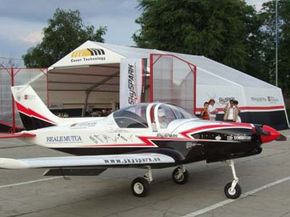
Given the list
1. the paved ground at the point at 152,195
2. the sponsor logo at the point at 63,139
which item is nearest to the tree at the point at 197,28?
the paved ground at the point at 152,195

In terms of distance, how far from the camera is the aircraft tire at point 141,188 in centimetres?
872

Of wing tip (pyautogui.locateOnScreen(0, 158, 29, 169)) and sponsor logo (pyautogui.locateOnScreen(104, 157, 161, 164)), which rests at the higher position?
wing tip (pyautogui.locateOnScreen(0, 158, 29, 169))

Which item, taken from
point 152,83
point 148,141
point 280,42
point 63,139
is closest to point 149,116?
point 148,141

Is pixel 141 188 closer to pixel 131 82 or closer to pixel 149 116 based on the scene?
pixel 149 116

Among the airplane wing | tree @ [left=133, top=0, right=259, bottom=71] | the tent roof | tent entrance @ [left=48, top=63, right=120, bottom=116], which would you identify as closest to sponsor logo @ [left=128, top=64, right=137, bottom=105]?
the tent roof

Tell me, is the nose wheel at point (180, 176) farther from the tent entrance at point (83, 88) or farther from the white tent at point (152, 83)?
the tent entrance at point (83, 88)

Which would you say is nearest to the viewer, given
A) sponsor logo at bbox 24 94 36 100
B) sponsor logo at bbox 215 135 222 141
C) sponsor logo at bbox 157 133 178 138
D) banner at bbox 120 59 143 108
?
sponsor logo at bbox 215 135 222 141

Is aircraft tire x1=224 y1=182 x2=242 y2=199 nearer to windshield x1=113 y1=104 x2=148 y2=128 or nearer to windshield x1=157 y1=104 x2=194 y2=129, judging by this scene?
windshield x1=157 y1=104 x2=194 y2=129

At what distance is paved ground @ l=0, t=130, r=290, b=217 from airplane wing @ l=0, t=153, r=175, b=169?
0.70 meters

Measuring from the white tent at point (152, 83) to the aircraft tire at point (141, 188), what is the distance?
8603 millimetres

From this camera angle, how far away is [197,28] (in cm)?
3922

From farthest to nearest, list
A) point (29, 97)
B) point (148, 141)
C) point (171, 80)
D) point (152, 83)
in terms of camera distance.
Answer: point (171, 80) < point (152, 83) < point (29, 97) < point (148, 141)

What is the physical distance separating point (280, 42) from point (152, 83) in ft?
117

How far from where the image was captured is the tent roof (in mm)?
22109
